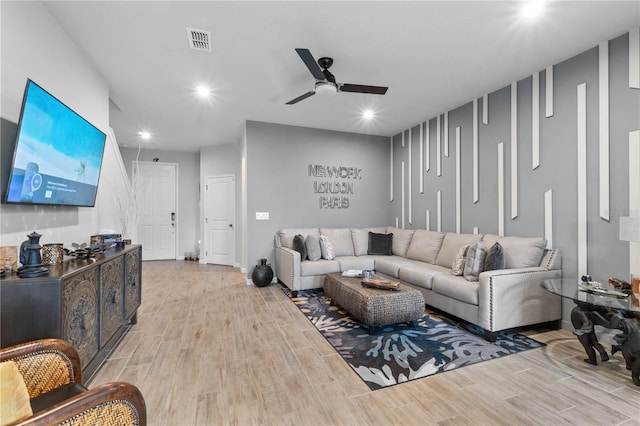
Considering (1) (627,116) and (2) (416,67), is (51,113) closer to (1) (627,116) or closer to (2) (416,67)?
(2) (416,67)

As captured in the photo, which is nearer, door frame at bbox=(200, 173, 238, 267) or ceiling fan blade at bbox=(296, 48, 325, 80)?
ceiling fan blade at bbox=(296, 48, 325, 80)

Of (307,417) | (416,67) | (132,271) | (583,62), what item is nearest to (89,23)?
(132,271)

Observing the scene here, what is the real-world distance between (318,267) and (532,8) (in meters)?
3.59

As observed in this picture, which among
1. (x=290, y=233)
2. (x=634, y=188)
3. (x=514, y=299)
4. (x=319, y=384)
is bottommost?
(x=319, y=384)

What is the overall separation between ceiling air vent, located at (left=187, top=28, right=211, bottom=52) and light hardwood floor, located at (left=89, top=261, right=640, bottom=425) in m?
2.76

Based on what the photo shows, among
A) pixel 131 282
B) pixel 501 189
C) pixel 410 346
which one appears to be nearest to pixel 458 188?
pixel 501 189

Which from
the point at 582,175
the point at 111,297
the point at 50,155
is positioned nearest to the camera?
the point at 50,155

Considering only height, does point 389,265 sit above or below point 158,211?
below

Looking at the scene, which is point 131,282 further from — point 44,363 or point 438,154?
point 438,154

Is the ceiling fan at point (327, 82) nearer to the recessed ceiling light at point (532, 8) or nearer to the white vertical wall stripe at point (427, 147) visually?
the recessed ceiling light at point (532, 8)

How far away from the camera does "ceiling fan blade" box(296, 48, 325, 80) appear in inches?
90.4

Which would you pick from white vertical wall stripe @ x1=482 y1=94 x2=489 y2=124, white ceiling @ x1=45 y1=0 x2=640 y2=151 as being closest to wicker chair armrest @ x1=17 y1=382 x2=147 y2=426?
white ceiling @ x1=45 y1=0 x2=640 y2=151

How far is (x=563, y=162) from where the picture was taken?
2977 mm

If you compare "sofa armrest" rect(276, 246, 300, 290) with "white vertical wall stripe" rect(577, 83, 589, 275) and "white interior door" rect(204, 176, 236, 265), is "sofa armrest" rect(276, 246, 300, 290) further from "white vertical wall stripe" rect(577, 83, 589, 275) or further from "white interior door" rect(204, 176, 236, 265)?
"white vertical wall stripe" rect(577, 83, 589, 275)
